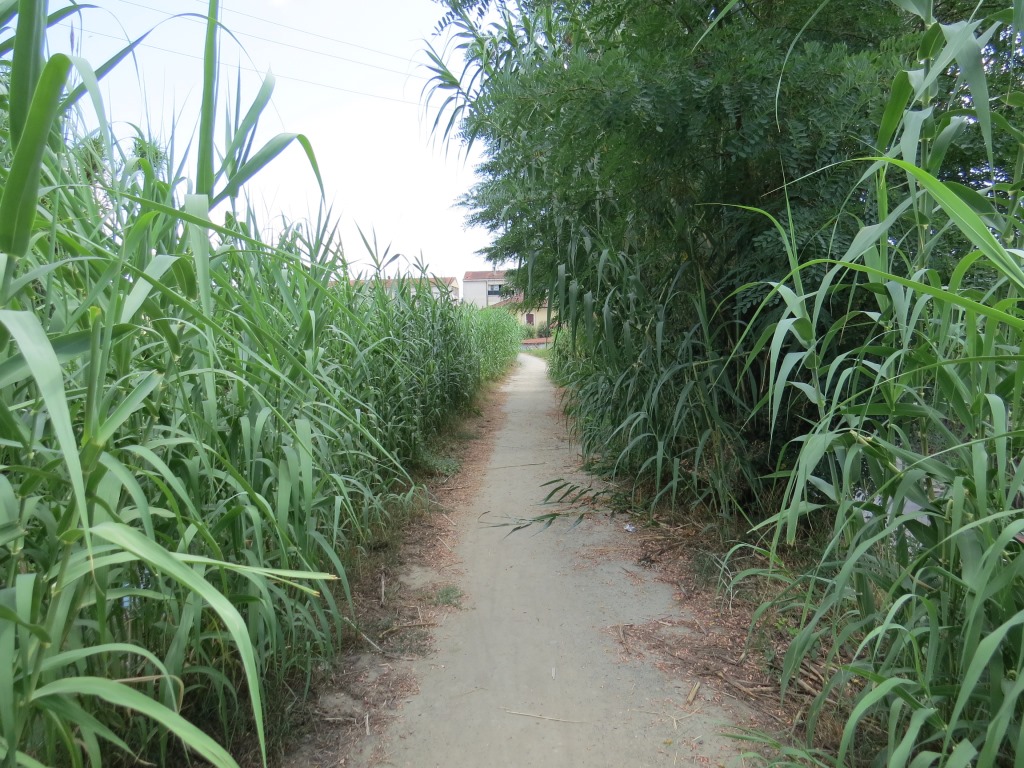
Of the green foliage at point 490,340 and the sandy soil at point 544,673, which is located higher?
the green foliage at point 490,340

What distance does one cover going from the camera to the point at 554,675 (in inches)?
78.3

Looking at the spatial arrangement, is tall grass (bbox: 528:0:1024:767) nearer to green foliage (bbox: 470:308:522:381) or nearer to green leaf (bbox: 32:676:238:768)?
green leaf (bbox: 32:676:238:768)

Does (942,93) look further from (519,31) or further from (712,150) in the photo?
(519,31)

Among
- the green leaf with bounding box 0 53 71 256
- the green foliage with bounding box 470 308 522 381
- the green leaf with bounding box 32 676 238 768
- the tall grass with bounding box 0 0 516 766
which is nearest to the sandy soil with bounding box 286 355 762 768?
the tall grass with bounding box 0 0 516 766

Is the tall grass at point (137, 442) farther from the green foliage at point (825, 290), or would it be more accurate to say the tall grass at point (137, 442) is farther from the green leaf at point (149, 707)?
the green foliage at point (825, 290)

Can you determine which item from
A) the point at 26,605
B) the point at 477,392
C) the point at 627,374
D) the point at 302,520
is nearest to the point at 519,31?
the point at 627,374

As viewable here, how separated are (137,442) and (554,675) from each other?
1532 millimetres

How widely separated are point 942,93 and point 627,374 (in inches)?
72.4

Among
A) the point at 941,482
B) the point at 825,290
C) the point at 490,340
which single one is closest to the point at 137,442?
the point at 825,290

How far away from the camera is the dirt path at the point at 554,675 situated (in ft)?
5.30

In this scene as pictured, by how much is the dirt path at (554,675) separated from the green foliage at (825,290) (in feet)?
1.24

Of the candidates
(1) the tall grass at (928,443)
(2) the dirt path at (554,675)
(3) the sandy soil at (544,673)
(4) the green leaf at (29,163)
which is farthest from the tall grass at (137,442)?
(1) the tall grass at (928,443)

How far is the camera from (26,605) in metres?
0.74

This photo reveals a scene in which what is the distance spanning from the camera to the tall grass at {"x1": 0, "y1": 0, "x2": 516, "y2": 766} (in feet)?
2.14
